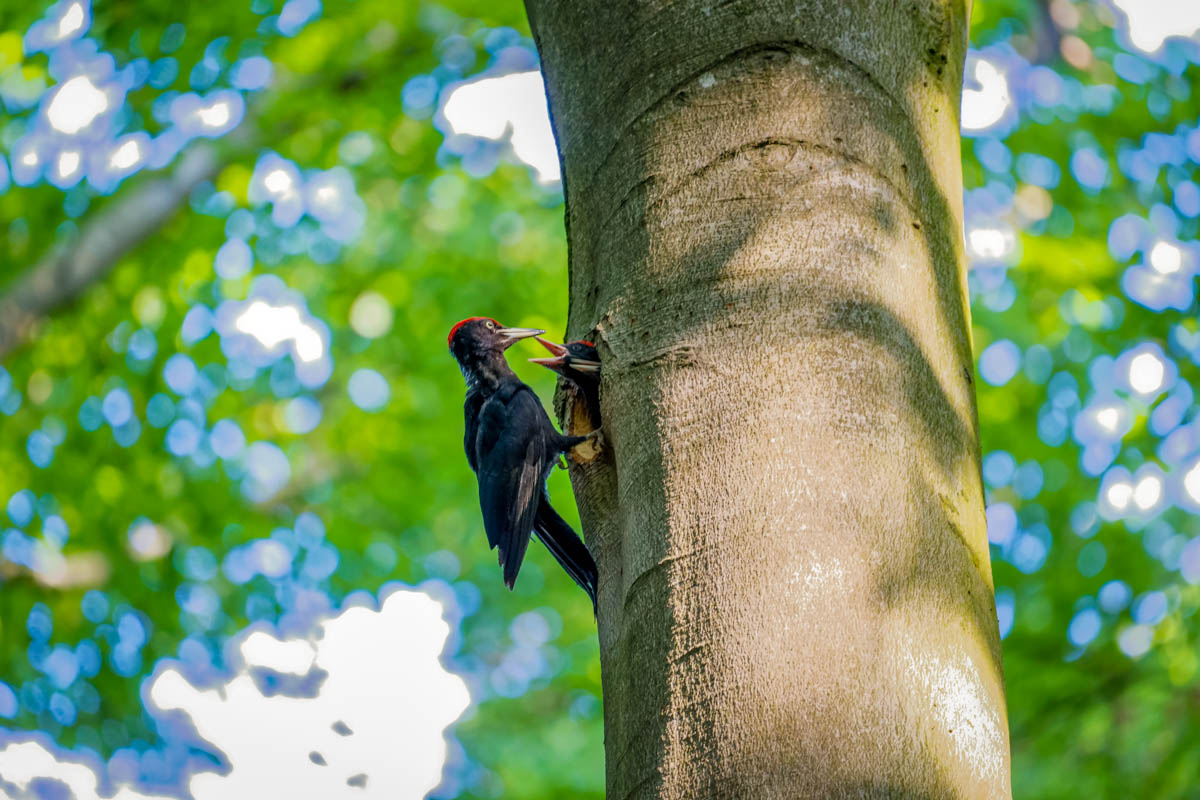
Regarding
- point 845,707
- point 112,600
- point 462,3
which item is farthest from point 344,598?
point 845,707

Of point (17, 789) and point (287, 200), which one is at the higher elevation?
point (287, 200)

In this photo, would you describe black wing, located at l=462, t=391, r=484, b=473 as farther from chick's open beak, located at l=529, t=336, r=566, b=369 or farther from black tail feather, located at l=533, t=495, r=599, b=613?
chick's open beak, located at l=529, t=336, r=566, b=369

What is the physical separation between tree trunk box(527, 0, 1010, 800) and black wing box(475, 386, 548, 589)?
3.41 ft

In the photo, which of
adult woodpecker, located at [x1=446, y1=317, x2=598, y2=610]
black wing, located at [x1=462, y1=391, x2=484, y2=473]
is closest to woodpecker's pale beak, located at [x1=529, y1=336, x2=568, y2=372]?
adult woodpecker, located at [x1=446, y1=317, x2=598, y2=610]

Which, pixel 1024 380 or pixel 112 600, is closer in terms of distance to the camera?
pixel 1024 380

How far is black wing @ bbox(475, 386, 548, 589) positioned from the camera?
305cm

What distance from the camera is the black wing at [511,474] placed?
10.0 feet

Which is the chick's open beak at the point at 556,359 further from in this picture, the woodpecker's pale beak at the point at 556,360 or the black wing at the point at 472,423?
the black wing at the point at 472,423

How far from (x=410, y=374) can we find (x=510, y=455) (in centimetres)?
262

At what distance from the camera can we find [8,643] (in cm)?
614

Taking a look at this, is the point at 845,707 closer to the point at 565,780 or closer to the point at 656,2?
the point at 656,2

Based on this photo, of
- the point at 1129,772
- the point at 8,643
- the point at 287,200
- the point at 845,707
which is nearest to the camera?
the point at 845,707

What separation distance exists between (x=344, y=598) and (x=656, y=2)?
4.81m

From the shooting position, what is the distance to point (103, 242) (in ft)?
18.5
